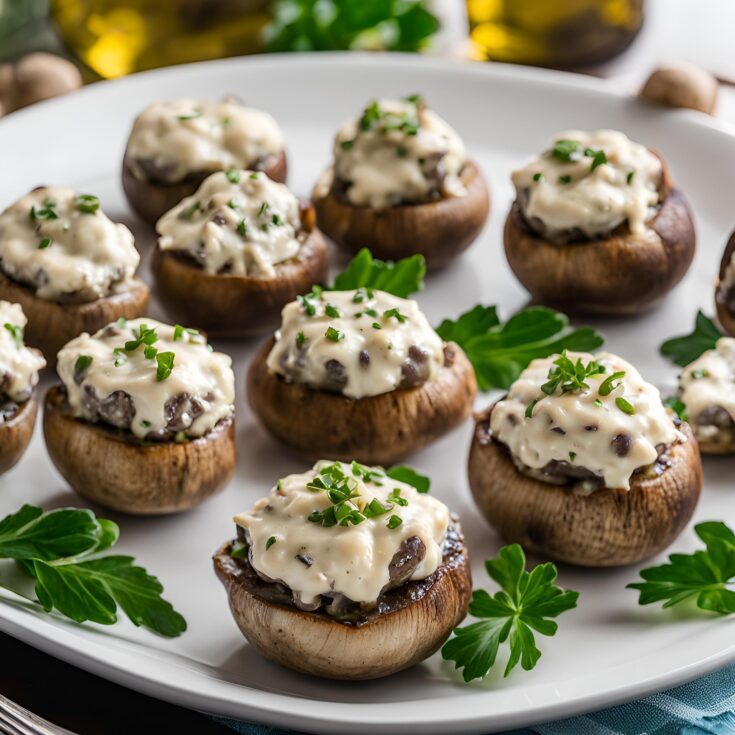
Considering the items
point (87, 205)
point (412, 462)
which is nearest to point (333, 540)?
point (412, 462)

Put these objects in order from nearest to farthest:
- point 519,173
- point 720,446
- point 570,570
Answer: point 570,570 < point 720,446 < point 519,173

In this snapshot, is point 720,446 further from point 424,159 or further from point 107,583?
point 107,583

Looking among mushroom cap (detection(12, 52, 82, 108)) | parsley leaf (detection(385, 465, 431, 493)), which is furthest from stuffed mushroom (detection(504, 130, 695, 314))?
mushroom cap (detection(12, 52, 82, 108))

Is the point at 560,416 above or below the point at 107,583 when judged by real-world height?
above

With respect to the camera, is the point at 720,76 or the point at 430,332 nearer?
the point at 430,332

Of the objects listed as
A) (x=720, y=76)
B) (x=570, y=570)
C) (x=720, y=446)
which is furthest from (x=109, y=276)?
(x=720, y=76)

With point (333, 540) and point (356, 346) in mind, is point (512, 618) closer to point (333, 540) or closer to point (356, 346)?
point (333, 540)

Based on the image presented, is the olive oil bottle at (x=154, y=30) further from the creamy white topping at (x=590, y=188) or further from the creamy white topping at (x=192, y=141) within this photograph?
the creamy white topping at (x=590, y=188)

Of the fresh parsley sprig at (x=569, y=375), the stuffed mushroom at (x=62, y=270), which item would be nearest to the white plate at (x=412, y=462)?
the stuffed mushroom at (x=62, y=270)
